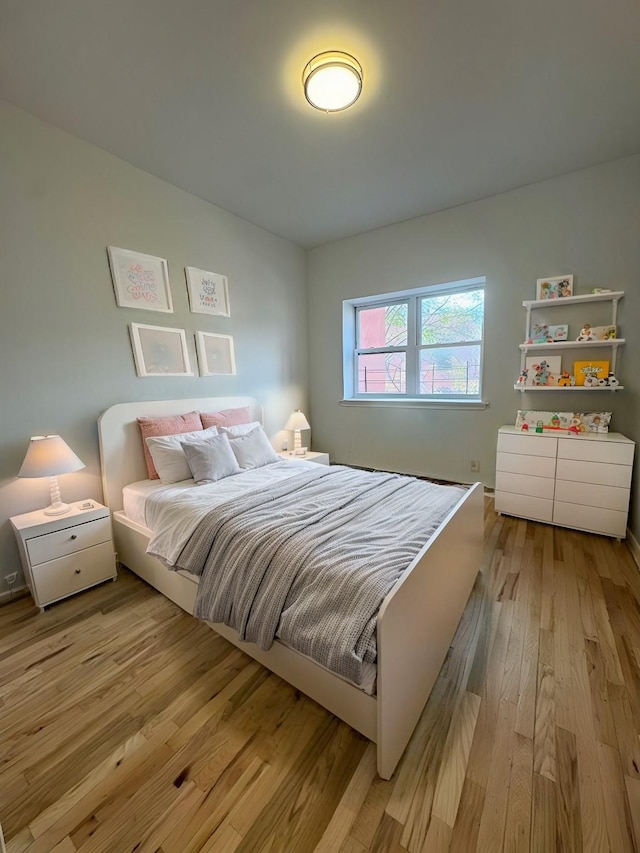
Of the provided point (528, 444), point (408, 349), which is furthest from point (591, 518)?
point (408, 349)

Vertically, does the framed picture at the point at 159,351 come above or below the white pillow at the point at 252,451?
above

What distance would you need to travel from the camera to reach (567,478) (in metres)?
2.62

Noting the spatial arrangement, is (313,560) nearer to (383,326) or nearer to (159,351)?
(159,351)

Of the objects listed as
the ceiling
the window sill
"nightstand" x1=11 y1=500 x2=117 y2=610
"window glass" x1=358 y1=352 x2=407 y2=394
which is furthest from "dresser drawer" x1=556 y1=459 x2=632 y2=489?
"nightstand" x1=11 y1=500 x2=117 y2=610

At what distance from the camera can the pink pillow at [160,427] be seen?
2490 millimetres

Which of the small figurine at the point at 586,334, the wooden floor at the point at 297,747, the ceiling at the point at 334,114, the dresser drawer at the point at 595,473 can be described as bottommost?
the wooden floor at the point at 297,747

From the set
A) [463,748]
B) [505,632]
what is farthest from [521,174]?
[463,748]

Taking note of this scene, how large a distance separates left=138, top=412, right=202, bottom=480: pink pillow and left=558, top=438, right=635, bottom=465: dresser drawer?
2.87m

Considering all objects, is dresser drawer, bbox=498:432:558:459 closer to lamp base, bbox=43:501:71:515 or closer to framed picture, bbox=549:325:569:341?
framed picture, bbox=549:325:569:341

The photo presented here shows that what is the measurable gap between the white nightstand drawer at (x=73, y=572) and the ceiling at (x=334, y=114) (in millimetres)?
2577

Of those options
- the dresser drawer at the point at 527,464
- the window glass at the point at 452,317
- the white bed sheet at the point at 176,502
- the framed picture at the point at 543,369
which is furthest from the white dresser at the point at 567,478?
the white bed sheet at the point at 176,502

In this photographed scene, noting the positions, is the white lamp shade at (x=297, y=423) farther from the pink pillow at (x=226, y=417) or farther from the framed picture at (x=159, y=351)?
the framed picture at (x=159, y=351)

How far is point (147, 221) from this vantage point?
8.51 feet

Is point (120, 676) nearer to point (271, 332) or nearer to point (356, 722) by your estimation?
point (356, 722)
